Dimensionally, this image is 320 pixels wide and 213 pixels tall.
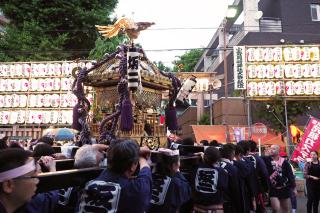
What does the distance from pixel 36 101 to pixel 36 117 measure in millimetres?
753

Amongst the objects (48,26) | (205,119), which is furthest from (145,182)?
(205,119)

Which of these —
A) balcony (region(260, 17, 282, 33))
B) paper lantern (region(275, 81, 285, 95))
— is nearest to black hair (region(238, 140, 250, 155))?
paper lantern (region(275, 81, 285, 95))

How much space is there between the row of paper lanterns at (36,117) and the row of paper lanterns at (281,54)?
903 cm

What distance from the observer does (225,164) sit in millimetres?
4754

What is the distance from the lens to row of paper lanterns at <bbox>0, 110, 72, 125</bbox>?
1468cm

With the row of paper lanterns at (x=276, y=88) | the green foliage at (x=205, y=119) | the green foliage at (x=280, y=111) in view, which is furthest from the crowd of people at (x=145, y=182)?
the green foliage at (x=205, y=119)

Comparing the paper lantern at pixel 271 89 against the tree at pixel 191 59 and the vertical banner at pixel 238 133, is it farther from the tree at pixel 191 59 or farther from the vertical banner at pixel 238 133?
the tree at pixel 191 59

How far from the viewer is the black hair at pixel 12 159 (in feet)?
6.36

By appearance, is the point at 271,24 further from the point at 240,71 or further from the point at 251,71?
the point at 240,71

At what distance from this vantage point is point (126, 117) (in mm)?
5434

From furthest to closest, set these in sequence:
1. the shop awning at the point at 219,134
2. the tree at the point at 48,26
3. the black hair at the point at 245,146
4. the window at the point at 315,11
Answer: the window at the point at 315,11
the tree at the point at 48,26
the shop awning at the point at 219,134
the black hair at the point at 245,146

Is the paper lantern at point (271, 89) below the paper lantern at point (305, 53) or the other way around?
below

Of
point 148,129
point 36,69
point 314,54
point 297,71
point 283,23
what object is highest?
point 283,23

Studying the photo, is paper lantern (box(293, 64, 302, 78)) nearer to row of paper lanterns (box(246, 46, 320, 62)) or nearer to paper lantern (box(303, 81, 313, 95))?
row of paper lanterns (box(246, 46, 320, 62))
